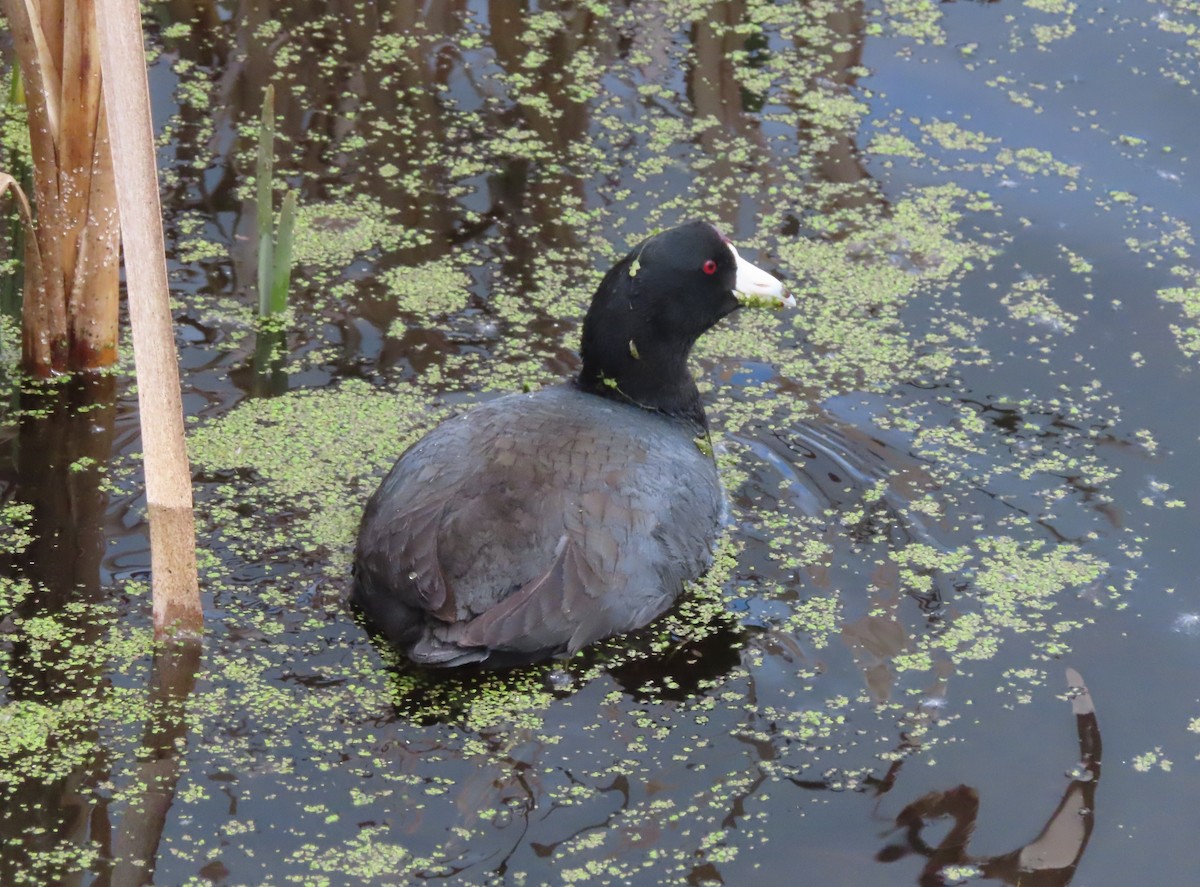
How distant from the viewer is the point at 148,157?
97.3 inches

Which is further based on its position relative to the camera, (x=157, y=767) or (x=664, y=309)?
(x=664, y=309)

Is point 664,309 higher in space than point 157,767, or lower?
higher

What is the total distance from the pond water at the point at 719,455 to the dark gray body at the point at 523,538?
12cm

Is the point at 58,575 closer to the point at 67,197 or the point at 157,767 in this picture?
the point at 157,767

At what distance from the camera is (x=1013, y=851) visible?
2.76m

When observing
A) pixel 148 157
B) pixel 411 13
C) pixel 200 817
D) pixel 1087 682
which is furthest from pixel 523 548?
pixel 411 13

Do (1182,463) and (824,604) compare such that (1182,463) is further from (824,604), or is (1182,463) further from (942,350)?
(824,604)

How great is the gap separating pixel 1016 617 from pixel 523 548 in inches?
46.7

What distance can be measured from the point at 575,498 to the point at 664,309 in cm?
71

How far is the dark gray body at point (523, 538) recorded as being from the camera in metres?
2.88

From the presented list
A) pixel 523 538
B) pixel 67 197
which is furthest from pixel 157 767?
pixel 67 197

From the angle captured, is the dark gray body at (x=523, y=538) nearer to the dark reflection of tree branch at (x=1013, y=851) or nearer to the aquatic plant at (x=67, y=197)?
the dark reflection of tree branch at (x=1013, y=851)

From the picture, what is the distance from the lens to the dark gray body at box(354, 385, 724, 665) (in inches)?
113

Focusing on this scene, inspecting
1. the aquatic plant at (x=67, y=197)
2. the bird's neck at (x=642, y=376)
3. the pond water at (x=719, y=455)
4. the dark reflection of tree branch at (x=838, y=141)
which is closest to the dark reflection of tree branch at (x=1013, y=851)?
the pond water at (x=719, y=455)
